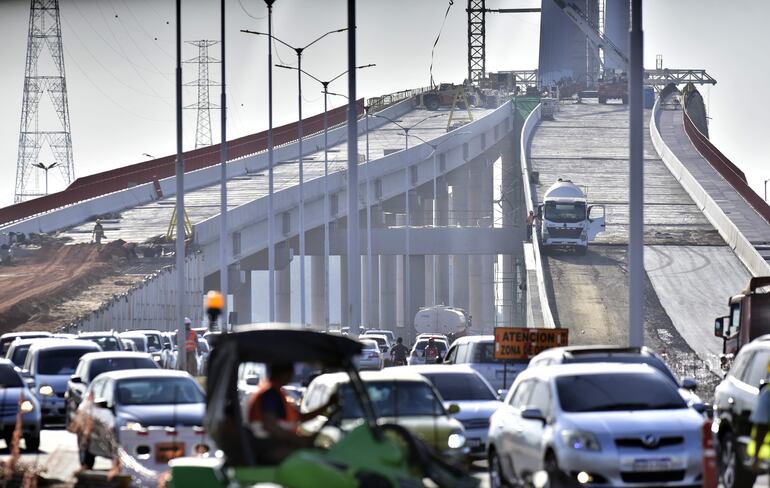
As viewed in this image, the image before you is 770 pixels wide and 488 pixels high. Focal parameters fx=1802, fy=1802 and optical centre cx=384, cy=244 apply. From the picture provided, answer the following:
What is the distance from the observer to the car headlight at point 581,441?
17.0 metres

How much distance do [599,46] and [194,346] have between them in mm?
129293

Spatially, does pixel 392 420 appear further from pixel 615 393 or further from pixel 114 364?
pixel 114 364

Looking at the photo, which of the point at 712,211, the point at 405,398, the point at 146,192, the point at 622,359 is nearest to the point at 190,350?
the point at 622,359

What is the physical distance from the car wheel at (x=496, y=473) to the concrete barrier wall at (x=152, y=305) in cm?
3945

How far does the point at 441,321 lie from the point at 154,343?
36.3 m

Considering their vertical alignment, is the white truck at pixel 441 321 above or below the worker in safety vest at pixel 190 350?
below

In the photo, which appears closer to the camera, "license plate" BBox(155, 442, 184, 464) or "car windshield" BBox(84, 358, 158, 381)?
"license plate" BBox(155, 442, 184, 464)

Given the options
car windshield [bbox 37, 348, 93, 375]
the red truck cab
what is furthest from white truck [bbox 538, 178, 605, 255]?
car windshield [bbox 37, 348, 93, 375]

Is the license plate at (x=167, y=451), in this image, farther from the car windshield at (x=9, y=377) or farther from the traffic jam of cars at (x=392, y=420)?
the car windshield at (x=9, y=377)

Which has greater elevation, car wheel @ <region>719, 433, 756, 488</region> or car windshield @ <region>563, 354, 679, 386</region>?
car windshield @ <region>563, 354, 679, 386</region>

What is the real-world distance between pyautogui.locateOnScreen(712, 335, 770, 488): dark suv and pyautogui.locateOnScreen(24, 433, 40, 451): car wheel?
10256 mm

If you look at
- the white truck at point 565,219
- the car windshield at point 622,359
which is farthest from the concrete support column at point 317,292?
the car windshield at point 622,359

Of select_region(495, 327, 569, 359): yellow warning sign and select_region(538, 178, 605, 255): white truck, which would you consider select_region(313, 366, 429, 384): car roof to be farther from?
select_region(538, 178, 605, 255): white truck

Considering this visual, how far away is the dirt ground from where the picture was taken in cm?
6072
